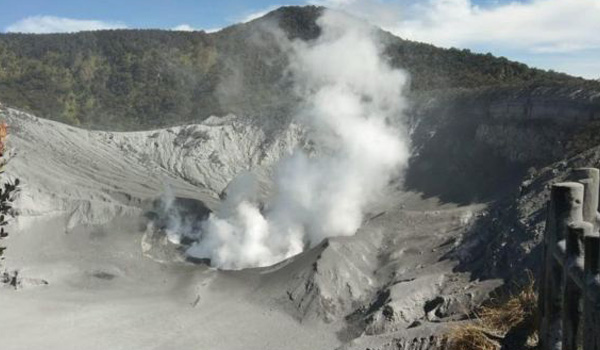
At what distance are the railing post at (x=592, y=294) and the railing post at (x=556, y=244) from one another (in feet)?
3.43

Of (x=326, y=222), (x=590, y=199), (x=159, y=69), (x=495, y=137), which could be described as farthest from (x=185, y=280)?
(x=159, y=69)

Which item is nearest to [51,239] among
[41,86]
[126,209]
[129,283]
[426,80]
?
[126,209]

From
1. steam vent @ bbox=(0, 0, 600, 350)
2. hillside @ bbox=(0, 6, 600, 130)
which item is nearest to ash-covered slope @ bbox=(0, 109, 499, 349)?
steam vent @ bbox=(0, 0, 600, 350)

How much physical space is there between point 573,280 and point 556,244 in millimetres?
866

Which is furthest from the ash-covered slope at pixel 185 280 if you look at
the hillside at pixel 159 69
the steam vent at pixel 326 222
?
the hillside at pixel 159 69

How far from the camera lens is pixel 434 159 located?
121ft

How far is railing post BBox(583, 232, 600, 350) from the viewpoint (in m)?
5.33

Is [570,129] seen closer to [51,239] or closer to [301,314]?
[301,314]

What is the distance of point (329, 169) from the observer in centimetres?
3431

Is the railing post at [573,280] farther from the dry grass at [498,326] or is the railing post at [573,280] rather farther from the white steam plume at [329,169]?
the white steam plume at [329,169]

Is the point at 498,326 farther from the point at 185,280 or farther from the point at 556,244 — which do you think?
the point at 185,280

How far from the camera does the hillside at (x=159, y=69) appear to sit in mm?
80812

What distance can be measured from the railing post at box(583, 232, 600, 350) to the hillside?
62.3 meters

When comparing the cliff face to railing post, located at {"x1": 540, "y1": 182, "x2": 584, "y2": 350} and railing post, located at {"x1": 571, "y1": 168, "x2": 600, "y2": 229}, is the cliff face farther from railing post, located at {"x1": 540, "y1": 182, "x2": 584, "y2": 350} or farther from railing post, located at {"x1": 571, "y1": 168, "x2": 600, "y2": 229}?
railing post, located at {"x1": 540, "y1": 182, "x2": 584, "y2": 350}
